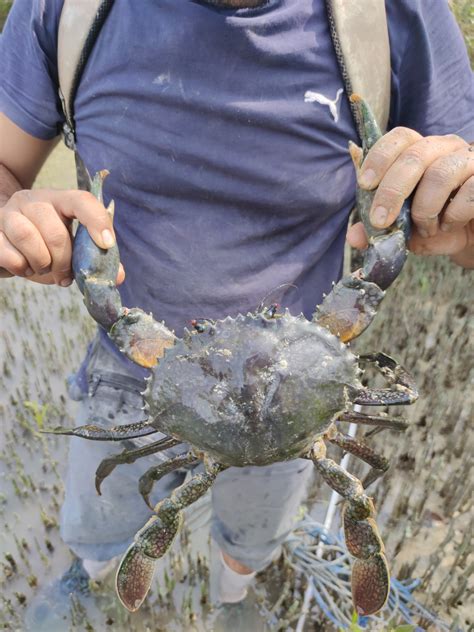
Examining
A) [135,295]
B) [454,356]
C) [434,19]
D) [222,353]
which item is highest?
[434,19]

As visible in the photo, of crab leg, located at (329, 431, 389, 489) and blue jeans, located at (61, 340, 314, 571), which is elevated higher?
crab leg, located at (329, 431, 389, 489)

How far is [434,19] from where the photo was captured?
5.78 feet

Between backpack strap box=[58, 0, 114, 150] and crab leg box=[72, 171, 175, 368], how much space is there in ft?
1.60

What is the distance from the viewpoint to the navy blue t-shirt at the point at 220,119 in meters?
1.72

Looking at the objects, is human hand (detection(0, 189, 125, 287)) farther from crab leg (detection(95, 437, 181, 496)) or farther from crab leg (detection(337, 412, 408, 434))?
crab leg (detection(337, 412, 408, 434))

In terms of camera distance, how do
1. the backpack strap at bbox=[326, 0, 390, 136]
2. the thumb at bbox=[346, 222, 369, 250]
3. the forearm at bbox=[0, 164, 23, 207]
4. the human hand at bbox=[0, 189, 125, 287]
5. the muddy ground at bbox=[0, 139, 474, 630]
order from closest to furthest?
the human hand at bbox=[0, 189, 125, 287] < the thumb at bbox=[346, 222, 369, 250] < the backpack strap at bbox=[326, 0, 390, 136] < the forearm at bbox=[0, 164, 23, 207] < the muddy ground at bbox=[0, 139, 474, 630]

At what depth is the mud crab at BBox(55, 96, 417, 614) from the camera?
1368mm

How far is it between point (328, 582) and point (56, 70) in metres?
2.67

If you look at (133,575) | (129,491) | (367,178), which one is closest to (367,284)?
(367,178)

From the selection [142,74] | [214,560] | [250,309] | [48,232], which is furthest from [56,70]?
[214,560]

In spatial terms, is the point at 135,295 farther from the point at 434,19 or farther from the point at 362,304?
the point at 434,19

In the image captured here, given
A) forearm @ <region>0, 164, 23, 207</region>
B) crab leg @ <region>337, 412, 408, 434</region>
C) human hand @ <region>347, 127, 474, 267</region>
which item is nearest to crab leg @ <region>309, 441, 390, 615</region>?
crab leg @ <region>337, 412, 408, 434</region>

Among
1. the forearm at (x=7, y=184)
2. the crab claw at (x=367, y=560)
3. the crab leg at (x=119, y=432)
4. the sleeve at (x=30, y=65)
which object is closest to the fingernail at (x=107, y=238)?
the crab leg at (x=119, y=432)

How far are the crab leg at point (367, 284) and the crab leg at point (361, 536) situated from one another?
0.39 meters
